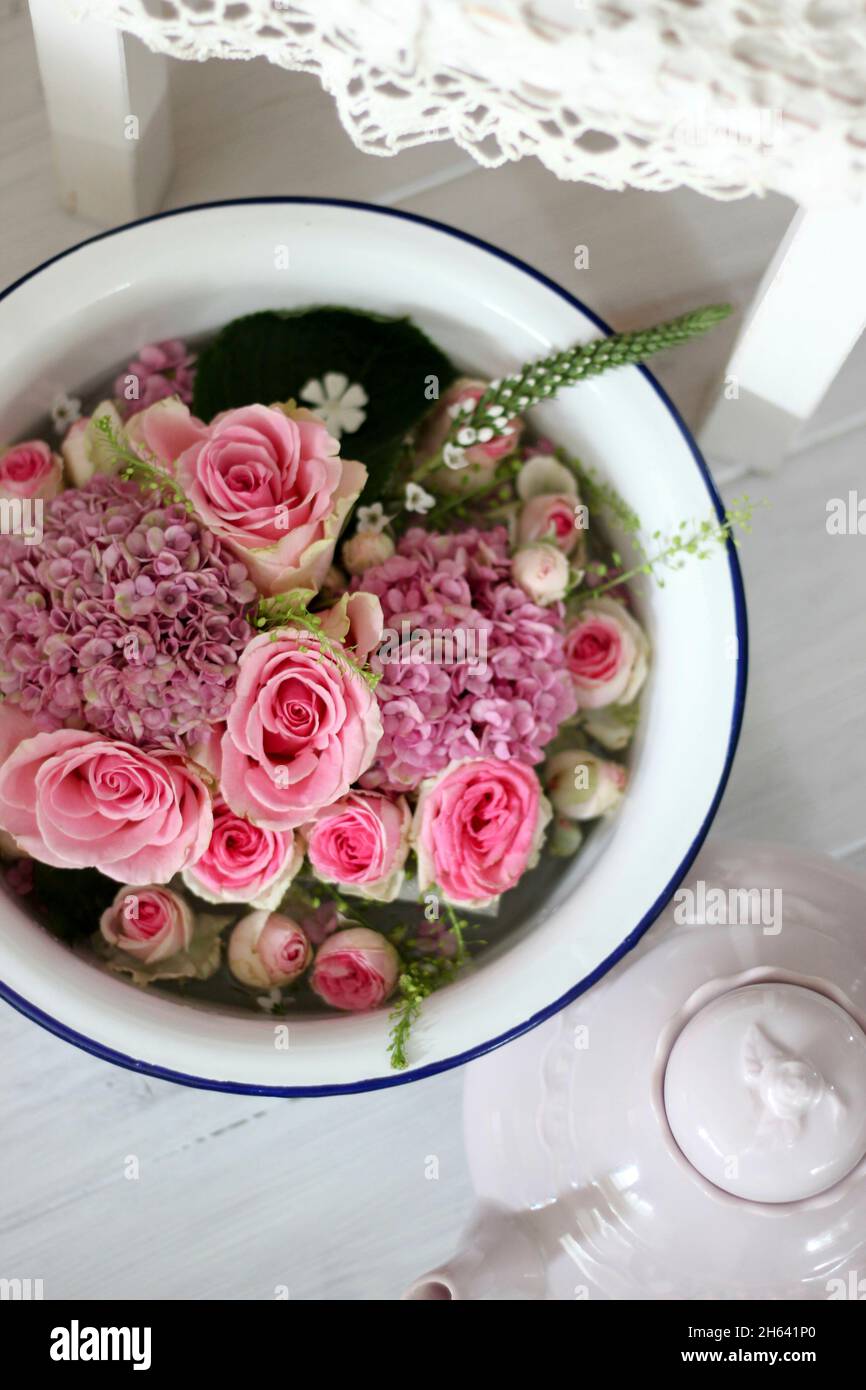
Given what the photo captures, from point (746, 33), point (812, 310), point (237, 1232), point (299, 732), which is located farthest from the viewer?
point (237, 1232)

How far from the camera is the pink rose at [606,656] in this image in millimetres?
602

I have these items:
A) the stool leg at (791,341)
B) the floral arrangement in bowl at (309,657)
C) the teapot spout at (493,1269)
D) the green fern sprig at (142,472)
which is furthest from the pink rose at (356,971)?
the stool leg at (791,341)

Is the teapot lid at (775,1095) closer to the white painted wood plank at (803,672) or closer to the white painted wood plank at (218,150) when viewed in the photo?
the white painted wood plank at (803,672)

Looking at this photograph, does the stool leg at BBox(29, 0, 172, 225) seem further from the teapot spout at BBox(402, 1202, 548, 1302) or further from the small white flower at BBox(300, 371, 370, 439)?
the teapot spout at BBox(402, 1202, 548, 1302)

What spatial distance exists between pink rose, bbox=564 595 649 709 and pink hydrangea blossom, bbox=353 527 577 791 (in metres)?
0.03

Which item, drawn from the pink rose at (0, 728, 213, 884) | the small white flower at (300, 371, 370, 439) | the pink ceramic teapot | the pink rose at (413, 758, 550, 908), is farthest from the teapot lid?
the small white flower at (300, 371, 370, 439)

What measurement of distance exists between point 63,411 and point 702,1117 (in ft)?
1.39

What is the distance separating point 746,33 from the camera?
0.33m

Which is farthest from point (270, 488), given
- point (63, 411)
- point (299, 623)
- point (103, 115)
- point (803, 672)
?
point (803, 672)

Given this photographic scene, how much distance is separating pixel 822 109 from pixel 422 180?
46 cm

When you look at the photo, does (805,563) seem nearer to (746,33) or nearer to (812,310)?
(812,310)

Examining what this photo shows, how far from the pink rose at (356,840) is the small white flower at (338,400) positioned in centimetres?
19

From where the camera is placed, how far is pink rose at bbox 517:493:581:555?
61 cm
